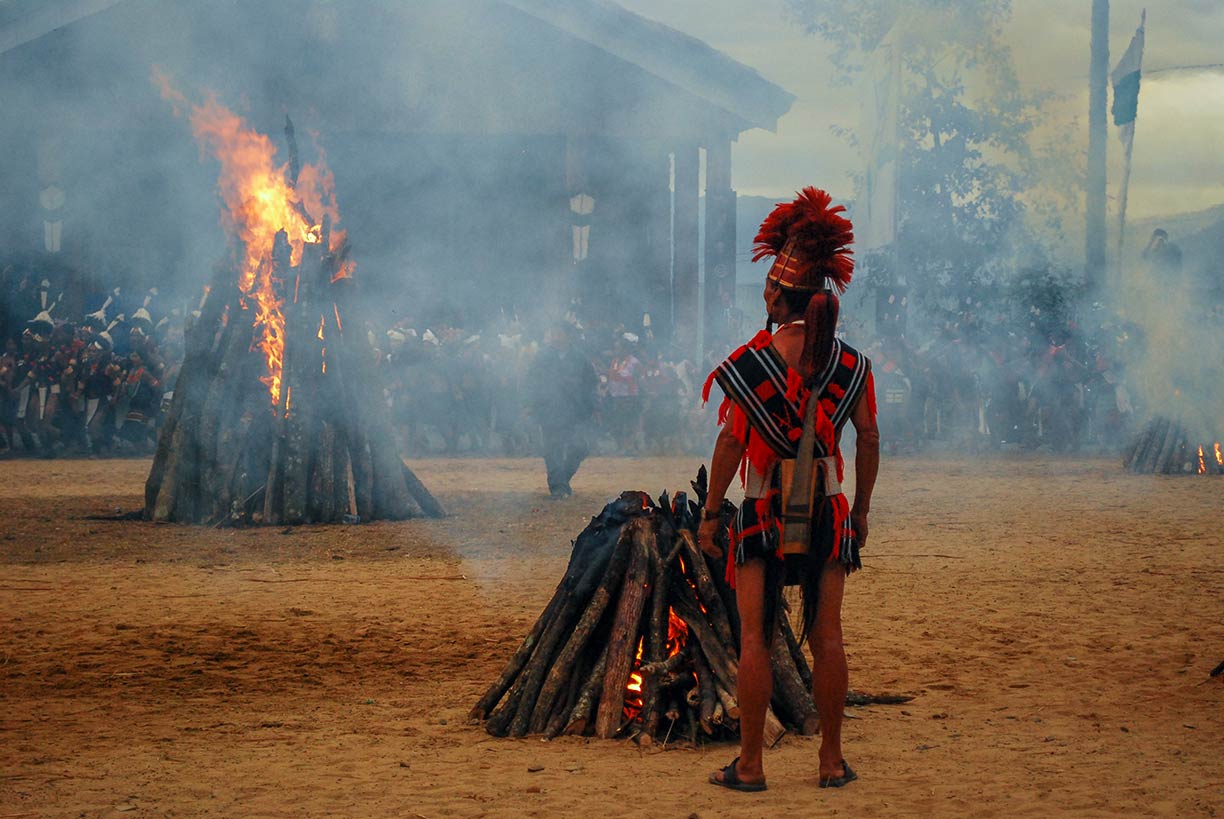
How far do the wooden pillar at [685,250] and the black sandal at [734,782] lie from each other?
556 inches

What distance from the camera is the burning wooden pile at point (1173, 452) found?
14.0 m

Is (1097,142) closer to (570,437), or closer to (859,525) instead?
(570,437)

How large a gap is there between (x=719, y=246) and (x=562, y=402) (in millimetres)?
6932

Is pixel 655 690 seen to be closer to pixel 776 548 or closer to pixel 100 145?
pixel 776 548

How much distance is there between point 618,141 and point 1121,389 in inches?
291

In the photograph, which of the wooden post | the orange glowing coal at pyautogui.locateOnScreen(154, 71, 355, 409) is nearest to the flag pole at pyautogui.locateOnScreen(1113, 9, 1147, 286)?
the wooden post

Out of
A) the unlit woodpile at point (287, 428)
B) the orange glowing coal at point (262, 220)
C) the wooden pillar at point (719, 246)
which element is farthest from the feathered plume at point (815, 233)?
the wooden pillar at point (719, 246)

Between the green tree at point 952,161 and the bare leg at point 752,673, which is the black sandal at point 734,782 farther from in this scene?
the green tree at point 952,161

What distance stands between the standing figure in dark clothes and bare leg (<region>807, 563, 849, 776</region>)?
7875 mm

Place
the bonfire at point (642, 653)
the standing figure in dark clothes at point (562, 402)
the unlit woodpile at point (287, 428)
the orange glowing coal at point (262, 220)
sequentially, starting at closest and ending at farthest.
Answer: the bonfire at point (642, 653) → the unlit woodpile at point (287, 428) → the orange glowing coal at point (262, 220) → the standing figure in dark clothes at point (562, 402)

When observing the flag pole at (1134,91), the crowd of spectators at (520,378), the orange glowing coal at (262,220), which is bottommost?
the crowd of spectators at (520,378)

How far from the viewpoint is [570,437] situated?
11859 millimetres

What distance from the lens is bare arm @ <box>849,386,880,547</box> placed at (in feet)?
13.2

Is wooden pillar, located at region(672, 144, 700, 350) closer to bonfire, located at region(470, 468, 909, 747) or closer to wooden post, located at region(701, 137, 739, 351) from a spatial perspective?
wooden post, located at region(701, 137, 739, 351)
